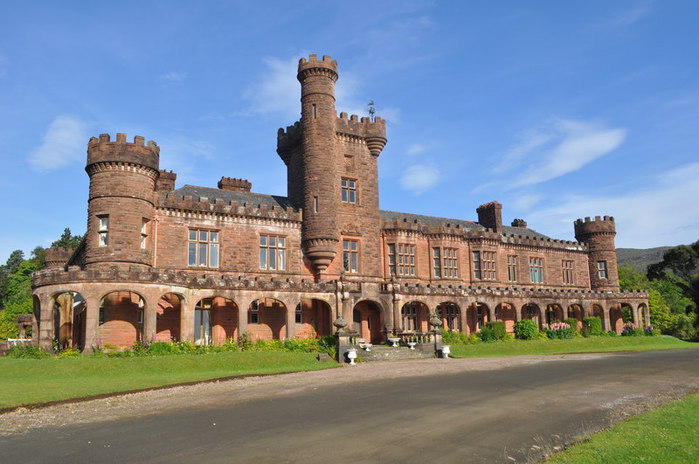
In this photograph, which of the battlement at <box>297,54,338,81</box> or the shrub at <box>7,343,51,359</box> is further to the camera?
the battlement at <box>297,54,338,81</box>

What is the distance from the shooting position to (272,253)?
115ft

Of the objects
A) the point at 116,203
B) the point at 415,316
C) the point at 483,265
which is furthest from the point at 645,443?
the point at 483,265

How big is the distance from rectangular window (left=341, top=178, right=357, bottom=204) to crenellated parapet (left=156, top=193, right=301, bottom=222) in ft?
12.0

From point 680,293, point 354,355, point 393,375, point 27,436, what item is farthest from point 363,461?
point 680,293

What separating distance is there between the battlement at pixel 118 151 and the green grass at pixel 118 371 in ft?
37.6

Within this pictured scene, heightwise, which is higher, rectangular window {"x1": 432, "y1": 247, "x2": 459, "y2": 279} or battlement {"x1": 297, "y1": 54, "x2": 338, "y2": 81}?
battlement {"x1": 297, "y1": 54, "x2": 338, "y2": 81}

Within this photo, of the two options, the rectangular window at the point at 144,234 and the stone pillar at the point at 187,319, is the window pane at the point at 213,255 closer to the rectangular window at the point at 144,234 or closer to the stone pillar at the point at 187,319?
the rectangular window at the point at 144,234

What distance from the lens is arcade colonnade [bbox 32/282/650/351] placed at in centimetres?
2589

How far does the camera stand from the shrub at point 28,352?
2433cm

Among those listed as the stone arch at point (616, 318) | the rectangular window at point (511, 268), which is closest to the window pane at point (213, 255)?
the rectangular window at point (511, 268)

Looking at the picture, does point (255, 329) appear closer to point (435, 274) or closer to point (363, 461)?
point (435, 274)

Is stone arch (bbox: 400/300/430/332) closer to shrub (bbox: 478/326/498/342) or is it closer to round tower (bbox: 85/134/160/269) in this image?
shrub (bbox: 478/326/498/342)

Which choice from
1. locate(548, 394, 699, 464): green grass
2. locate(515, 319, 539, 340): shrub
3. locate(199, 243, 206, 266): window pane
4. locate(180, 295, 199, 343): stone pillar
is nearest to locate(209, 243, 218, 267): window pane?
locate(199, 243, 206, 266): window pane

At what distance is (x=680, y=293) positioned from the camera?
236 ft
